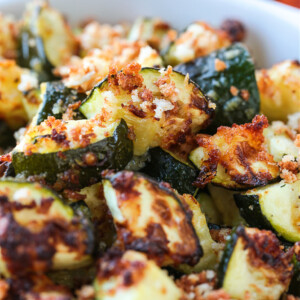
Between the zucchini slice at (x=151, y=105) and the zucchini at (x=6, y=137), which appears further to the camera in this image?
the zucchini at (x=6, y=137)

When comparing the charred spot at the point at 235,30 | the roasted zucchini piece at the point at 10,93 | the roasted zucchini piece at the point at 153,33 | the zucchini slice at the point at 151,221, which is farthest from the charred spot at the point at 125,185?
the charred spot at the point at 235,30

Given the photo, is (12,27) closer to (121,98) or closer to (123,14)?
(123,14)

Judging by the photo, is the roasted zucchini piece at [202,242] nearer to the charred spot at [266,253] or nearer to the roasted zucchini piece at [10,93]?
the charred spot at [266,253]

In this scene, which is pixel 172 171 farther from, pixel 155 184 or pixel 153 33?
pixel 153 33

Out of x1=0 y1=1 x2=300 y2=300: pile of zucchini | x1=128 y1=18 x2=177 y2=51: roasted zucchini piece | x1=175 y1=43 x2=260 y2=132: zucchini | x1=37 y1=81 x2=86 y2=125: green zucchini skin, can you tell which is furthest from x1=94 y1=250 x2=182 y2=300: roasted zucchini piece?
x1=128 y1=18 x2=177 y2=51: roasted zucchini piece

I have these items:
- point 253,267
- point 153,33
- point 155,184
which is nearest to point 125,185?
point 155,184

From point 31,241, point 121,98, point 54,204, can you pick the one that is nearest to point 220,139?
point 121,98
